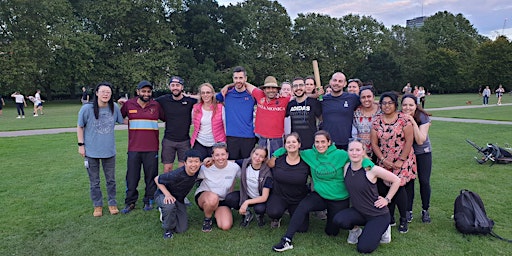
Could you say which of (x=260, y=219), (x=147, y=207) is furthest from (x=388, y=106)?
(x=147, y=207)

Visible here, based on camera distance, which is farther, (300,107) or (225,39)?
(225,39)

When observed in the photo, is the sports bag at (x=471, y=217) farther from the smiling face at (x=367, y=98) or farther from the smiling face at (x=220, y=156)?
the smiling face at (x=220, y=156)

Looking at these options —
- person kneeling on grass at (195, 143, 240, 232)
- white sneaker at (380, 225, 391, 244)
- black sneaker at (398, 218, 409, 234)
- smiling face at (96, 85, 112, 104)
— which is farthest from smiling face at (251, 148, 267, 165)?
smiling face at (96, 85, 112, 104)

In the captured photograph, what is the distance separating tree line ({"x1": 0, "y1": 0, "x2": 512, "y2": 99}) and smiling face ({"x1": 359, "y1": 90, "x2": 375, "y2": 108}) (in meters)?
37.1

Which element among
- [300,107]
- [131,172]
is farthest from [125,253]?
[300,107]

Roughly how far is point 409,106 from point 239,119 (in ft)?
7.93

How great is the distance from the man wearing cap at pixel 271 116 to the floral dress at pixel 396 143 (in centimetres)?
137

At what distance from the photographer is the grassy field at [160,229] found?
167 inches

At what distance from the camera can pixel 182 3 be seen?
43.4 meters

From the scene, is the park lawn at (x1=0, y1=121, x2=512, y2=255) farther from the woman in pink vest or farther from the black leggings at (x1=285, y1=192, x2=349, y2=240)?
the woman in pink vest

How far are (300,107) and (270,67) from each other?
43849 millimetres

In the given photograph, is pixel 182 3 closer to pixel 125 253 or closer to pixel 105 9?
pixel 105 9

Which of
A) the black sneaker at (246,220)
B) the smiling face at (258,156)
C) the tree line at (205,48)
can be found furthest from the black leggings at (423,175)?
the tree line at (205,48)

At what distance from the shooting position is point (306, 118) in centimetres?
516
